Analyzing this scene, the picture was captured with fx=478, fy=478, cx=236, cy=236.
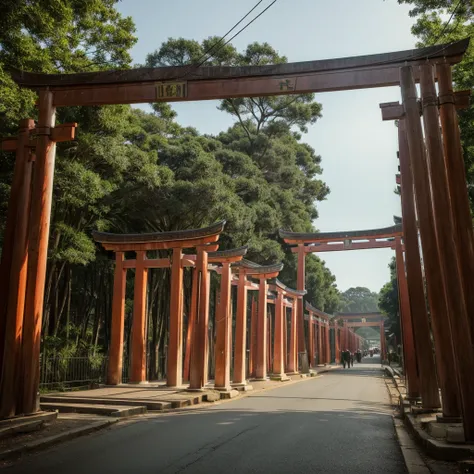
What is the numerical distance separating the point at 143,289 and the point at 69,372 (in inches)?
135

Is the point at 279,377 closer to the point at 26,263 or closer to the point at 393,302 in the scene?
the point at 26,263

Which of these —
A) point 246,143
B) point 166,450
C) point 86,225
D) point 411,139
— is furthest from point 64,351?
point 246,143

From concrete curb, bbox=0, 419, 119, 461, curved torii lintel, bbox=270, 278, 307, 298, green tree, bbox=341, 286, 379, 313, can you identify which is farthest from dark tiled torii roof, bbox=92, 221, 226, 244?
green tree, bbox=341, 286, 379, 313

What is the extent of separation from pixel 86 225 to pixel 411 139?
41.4 ft

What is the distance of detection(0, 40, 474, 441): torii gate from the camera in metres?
6.16

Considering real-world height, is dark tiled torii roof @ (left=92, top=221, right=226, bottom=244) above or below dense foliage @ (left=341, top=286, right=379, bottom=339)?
below

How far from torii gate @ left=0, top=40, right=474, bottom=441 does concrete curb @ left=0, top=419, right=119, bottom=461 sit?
0.94 metres

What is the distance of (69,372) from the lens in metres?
15.0

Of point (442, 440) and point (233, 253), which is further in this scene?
point (233, 253)

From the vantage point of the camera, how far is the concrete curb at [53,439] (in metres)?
5.94

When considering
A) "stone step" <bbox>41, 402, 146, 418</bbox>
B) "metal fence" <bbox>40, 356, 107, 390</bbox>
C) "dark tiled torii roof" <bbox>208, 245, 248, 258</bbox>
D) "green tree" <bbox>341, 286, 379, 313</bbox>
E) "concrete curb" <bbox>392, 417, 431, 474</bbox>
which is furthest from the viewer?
"green tree" <bbox>341, 286, 379, 313</bbox>

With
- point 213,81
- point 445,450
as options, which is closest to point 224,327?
point 213,81

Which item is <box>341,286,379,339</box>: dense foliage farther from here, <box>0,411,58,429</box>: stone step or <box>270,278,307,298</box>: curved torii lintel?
<box>0,411,58,429</box>: stone step

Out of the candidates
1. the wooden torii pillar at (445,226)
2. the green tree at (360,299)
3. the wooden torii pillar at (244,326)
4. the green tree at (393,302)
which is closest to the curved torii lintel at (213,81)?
the wooden torii pillar at (445,226)
